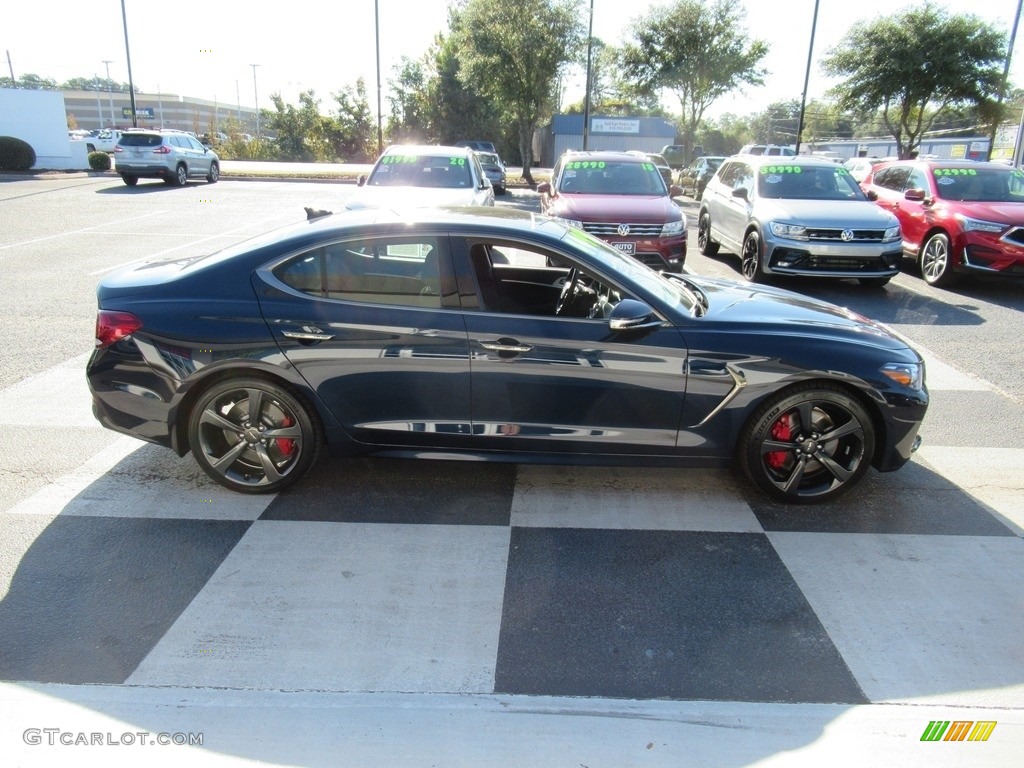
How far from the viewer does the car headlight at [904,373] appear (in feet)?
13.5

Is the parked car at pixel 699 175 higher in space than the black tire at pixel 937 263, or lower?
higher

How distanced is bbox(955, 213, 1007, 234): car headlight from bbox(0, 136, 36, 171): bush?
98.3ft

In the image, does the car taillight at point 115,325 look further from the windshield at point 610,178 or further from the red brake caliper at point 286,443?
the windshield at point 610,178

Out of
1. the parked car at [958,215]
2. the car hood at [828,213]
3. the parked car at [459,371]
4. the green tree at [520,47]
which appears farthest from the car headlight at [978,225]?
the green tree at [520,47]

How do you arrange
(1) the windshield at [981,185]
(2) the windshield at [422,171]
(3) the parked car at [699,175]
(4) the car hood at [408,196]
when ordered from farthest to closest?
(3) the parked car at [699,175], (2) the windshield at [422,171], (1) the windshield at [981,185], (4) the car hood at [408,196]

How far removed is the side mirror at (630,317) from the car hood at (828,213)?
22.2 feet

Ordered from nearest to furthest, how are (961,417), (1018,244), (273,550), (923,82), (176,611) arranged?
(176,611), (273,550), (961,417), (1018,244), (923,82)

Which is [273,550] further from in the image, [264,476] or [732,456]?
[732,456]

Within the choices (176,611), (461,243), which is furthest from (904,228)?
(176,611)

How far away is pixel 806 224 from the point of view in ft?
32.1

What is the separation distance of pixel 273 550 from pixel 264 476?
2.11 feet

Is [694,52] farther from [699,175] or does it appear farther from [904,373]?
[904,373]

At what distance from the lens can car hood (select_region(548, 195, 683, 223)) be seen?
1002 cm

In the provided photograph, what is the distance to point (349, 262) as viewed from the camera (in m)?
4.16
